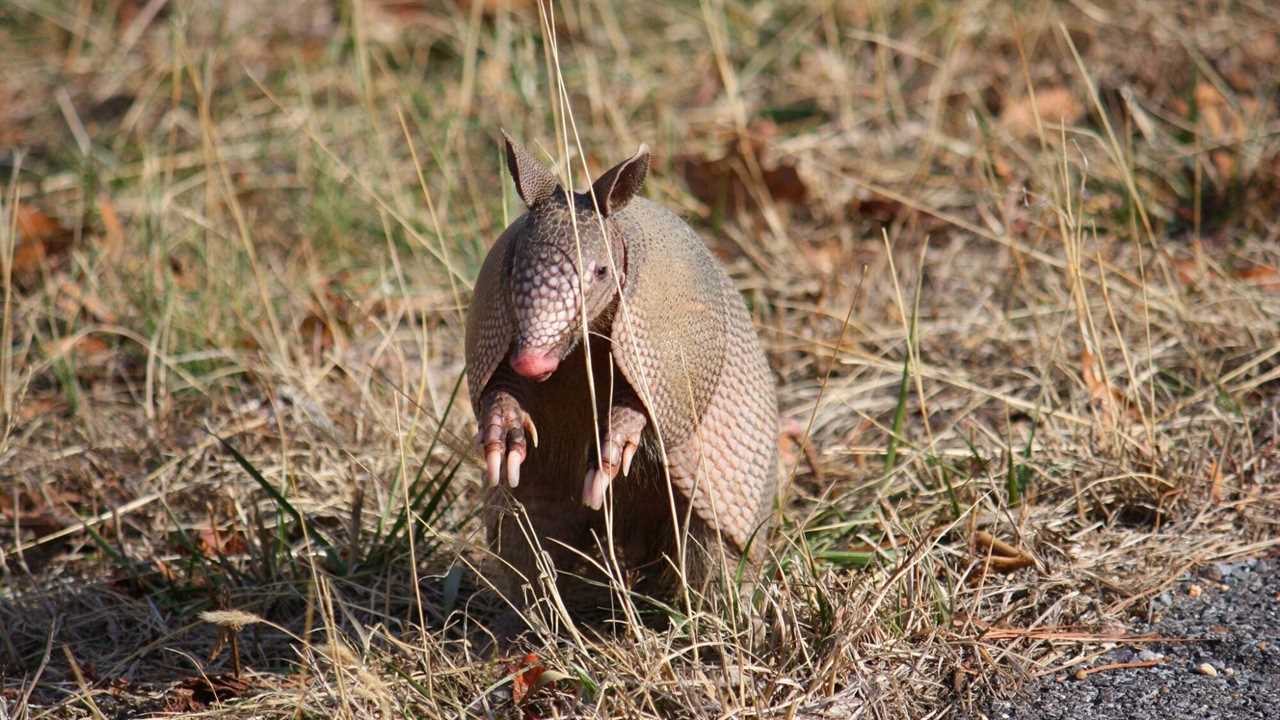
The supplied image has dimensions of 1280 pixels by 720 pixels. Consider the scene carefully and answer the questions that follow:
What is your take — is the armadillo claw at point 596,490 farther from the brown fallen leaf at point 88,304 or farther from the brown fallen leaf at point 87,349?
the brown fallen leaf at point 88,304

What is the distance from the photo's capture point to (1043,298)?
15.9 ft

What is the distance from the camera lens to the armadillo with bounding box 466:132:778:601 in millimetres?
2779

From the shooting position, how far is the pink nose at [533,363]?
2695 mm

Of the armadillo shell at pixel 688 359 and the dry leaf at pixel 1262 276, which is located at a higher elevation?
the armadillo shell at pixel 688 359

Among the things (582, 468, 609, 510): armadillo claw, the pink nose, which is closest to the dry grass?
(582, 468, 609, 510): armadillo claw

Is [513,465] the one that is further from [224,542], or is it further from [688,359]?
[224,542]

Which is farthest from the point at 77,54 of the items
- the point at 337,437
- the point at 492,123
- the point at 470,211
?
the point at 337,437

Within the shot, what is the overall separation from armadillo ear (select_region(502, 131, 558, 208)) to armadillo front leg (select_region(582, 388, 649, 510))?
0.47 metres

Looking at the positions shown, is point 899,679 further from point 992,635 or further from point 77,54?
point 77,54

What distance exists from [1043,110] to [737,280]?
5.69ft

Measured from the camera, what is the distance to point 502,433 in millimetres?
2850

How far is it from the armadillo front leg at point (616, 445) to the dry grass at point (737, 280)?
1.18 ft

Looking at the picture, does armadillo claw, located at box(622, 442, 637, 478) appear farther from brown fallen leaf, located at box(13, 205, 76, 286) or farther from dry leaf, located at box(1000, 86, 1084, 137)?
dry leaf, located at box(1000, 86, 1084, 137)

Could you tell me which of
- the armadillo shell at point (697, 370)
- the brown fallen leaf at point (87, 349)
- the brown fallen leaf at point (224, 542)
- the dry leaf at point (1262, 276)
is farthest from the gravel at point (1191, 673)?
the brown fallen leaf at point (87, 349)
